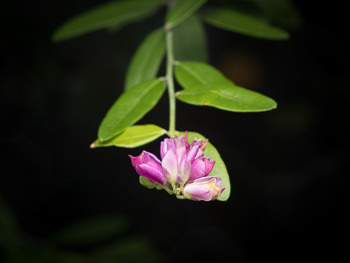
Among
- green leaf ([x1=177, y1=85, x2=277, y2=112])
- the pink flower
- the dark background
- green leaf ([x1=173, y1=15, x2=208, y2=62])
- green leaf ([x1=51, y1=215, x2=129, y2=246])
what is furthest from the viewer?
the dark background

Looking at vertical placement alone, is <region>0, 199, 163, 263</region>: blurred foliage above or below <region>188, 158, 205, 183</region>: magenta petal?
below

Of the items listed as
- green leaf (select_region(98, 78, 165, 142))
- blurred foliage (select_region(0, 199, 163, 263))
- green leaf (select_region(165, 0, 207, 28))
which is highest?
green leaf (select_region(165, 0, 207, 28))

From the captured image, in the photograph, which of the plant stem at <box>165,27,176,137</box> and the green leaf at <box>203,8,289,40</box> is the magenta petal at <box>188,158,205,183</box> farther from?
the green leaf at <box>203,8,289,40</box>

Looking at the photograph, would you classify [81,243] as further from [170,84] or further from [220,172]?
[220,172]

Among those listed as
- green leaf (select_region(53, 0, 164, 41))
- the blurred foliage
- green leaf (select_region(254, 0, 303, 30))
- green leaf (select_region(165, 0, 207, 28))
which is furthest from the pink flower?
the blurred foliage

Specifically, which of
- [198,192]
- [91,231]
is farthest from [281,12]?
[91,231]

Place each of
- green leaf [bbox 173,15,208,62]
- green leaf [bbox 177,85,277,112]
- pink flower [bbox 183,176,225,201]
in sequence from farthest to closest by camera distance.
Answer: green leaf [bbox 173,15,208,62] < green leaf [bbox 177,85,277,112] < pink flower [bbox 183,176,225,201]
